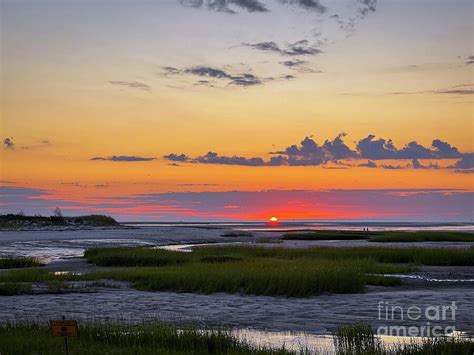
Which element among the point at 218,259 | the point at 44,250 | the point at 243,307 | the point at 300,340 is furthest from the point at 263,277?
the point at 44,250

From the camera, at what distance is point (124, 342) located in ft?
46.1

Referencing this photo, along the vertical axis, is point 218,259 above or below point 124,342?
below

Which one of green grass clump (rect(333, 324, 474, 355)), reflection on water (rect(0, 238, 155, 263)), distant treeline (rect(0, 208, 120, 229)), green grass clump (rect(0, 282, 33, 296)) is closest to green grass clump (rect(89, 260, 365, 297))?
green grass clump (rect(0, 282, 33, 296))

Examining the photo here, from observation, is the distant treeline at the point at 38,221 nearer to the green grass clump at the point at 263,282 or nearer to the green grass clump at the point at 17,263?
the green grass clump at the point at 17,263

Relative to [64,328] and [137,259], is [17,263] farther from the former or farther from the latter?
[64,328]

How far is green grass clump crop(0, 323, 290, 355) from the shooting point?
12.8 m

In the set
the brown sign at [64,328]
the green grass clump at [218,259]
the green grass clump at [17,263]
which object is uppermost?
the brown sign at [64,328]

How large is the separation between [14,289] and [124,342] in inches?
481

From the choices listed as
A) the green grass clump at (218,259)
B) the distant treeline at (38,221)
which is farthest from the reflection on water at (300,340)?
the distant treeline at (38,221)

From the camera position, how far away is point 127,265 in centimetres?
3897

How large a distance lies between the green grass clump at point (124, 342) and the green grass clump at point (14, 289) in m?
8.91

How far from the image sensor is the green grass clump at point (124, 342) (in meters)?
12.8

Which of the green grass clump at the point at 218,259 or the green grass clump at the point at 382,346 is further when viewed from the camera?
the green grass clump at the point at 218,259

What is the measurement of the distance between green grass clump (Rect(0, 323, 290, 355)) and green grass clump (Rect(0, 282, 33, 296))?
891cm
